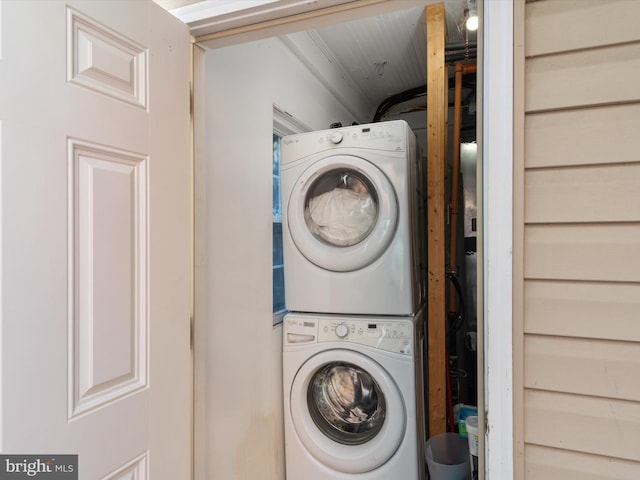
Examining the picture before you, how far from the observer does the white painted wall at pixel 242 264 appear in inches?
55.6

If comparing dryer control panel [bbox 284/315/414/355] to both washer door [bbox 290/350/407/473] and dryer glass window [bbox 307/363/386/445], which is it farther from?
dryer glass window [bbox 307/363/386/445]

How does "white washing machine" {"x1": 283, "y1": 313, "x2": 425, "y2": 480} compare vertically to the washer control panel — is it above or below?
below

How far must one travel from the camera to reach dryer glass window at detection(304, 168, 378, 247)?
1.94 metres

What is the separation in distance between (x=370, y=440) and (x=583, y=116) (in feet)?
5.56

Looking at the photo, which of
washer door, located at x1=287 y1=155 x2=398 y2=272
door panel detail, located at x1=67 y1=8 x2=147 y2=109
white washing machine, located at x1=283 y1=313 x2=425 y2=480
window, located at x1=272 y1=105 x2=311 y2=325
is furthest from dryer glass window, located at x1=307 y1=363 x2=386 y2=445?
door panel detail, located at x1=67 y1=8 x2=147 y2=109

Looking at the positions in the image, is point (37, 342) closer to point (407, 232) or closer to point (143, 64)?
point (143, 64)

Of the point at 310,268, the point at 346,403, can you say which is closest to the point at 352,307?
the point at 310,268

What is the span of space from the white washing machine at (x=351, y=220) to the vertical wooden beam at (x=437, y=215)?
11 cm

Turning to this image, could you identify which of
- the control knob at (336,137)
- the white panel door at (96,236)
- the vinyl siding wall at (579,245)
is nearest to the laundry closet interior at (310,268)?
the control knob at (336,137)

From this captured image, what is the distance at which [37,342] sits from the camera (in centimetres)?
69

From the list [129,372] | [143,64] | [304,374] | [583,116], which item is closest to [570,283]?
[583,116]

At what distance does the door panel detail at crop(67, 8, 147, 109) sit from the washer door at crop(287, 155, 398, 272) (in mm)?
1096

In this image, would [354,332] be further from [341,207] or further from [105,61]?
[105,61]

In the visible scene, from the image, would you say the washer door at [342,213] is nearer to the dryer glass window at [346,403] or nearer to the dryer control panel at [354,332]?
the dryer control panel at [354,332]
